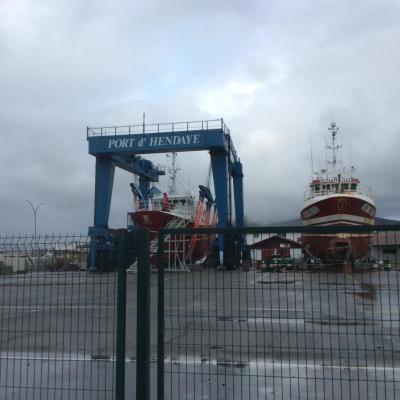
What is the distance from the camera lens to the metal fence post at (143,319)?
195 inches

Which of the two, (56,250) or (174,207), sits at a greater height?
(174,207)

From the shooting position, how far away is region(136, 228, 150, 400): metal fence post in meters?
4.95

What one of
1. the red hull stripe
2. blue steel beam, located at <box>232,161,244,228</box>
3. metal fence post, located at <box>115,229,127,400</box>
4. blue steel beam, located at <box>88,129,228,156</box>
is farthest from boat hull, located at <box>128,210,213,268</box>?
blue steel beam, located at <box>232,161,244,228</box>

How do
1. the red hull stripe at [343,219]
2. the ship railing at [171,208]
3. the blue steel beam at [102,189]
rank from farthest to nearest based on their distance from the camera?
the ship railing at [171,208]
the blue steel beam at [102,189]
the red hull stripe at [343,219]

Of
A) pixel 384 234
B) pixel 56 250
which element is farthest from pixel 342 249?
pixel 56 250

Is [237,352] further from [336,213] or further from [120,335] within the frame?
[336,213]

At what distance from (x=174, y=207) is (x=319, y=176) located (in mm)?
11481

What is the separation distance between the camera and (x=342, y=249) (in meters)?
4.84

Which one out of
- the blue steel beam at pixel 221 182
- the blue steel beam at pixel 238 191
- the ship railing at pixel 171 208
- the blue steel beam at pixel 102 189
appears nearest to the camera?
the blue steel beam at pixel 221 182

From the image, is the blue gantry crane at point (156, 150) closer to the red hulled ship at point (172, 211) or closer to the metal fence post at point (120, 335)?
the red hulled ship at point (172, 211)

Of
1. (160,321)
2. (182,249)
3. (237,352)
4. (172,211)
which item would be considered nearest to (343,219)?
(172,211)

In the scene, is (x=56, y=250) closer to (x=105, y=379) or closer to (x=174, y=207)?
(x=105, y=379)

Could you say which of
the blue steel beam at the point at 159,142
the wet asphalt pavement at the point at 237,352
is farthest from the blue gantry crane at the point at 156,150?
the wet asphalt pavement at the point at 237,352

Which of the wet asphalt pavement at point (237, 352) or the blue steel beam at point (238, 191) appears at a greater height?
the blue steel beam at point (238, 191)
